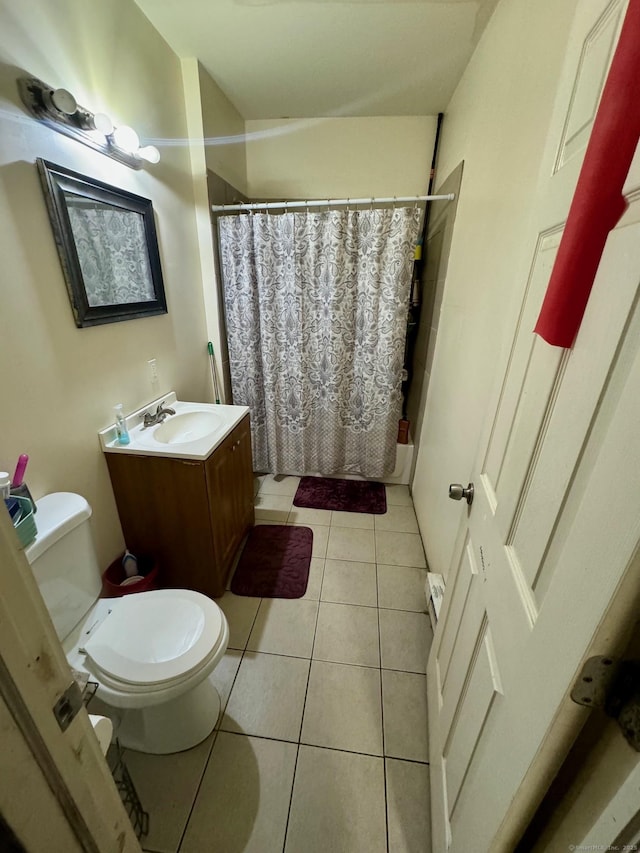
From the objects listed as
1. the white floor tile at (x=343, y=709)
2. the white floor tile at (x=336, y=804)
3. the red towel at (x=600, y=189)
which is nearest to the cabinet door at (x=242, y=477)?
the white floor tile at (x=343, y=709)

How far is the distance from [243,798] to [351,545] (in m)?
1.14

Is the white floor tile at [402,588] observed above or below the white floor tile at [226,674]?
above

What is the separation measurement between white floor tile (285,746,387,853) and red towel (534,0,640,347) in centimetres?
139

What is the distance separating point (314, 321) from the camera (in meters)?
2.12

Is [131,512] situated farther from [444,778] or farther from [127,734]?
[444,778]

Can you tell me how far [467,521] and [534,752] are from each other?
57 centimetres

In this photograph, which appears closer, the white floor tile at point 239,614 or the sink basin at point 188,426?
the white floor tile at point 239,614

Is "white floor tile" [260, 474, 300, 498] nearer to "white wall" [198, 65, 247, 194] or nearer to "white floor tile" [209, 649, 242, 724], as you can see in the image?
"white floor tile" [209, 649, 242, 724]

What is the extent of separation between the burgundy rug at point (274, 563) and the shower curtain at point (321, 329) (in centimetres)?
60

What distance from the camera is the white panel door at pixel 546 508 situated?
391 millimetres

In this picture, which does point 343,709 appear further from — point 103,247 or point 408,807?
point 103,247

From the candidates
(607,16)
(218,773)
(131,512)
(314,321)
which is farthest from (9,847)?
(314,321)

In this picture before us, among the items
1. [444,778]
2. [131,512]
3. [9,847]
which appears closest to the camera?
[9,847]

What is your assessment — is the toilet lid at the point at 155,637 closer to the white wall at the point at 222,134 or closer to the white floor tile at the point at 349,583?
the white floor tile at the point at 349,583
